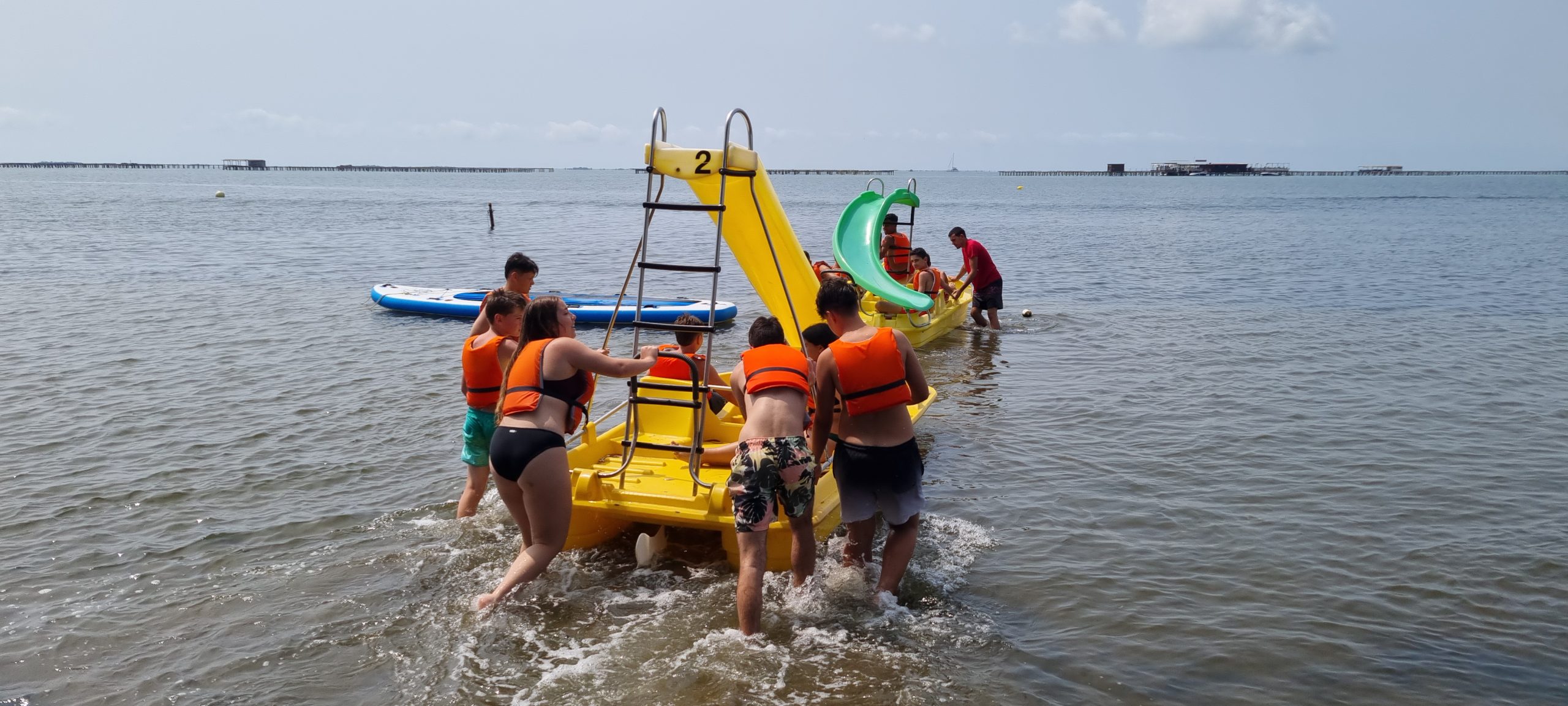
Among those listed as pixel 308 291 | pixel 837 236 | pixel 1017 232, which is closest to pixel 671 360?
pixel 837 236

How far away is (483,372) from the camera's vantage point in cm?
641

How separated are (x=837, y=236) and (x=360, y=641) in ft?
24.0

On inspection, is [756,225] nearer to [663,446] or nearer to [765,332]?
[765,332]

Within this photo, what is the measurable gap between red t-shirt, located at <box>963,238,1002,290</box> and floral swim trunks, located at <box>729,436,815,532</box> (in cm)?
1085

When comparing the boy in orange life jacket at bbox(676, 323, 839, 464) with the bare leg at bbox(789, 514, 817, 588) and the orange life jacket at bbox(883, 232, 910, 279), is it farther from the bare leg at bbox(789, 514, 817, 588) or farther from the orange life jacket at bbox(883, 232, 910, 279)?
the orange life jacket at bbox(883, 232, 910, 279)

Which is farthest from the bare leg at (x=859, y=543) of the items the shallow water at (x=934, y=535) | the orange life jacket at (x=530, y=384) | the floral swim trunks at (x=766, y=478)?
the orange life jacket at (x=530, y=384)

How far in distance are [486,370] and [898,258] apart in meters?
9.22

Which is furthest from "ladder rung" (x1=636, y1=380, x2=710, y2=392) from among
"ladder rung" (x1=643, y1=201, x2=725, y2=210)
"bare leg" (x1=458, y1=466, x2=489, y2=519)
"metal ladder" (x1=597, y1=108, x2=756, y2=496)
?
"bare leg" (x1=458, y1=466, x2=489, y2=519)

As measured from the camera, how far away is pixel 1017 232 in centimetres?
4703

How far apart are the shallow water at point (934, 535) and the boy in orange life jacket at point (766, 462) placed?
0.40 m

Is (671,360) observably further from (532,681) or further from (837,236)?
(837,236)

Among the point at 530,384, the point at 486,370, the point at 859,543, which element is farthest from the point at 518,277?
the point at 859,543

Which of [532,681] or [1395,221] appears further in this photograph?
[1395,221]

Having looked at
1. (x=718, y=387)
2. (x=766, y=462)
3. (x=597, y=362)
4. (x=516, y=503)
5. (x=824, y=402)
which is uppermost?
(x=597, y=362)
